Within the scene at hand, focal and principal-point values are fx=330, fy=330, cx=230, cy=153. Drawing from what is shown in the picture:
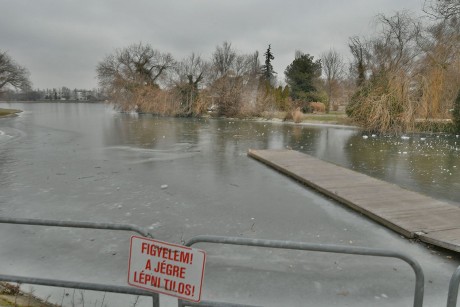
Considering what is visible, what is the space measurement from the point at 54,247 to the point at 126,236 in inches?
36.7

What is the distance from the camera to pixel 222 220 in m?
5.51

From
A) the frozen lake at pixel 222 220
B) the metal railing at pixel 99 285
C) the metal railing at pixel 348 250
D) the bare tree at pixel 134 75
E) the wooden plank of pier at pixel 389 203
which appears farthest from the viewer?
the bare tree at pixel 134 75

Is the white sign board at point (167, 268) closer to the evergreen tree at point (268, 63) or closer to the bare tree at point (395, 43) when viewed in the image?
the bare tree at point (395, 43)

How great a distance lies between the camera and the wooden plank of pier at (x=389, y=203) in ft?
15.6

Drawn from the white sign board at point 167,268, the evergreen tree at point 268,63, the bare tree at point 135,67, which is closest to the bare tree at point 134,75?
the bare tree at point 135,67

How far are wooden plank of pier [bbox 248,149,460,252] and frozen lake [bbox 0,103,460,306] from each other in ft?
0.65

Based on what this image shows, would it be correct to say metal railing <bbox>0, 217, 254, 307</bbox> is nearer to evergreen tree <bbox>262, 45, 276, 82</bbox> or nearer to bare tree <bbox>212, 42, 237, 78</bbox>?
bare tree <bbox>212, 42, 237, 78</bbox>

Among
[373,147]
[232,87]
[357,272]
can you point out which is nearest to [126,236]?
[357,272]

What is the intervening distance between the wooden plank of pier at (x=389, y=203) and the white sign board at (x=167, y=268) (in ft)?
12.4

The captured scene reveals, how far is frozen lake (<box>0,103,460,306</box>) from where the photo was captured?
3.56m

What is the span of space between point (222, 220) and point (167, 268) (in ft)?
11.1

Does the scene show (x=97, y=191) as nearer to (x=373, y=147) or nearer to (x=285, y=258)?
(x=285, y=258)

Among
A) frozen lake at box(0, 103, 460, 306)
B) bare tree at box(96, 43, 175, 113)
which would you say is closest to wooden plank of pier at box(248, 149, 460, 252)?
frozen lake at box(0, 103, 460, 306)

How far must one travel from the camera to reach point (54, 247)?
443 cm
